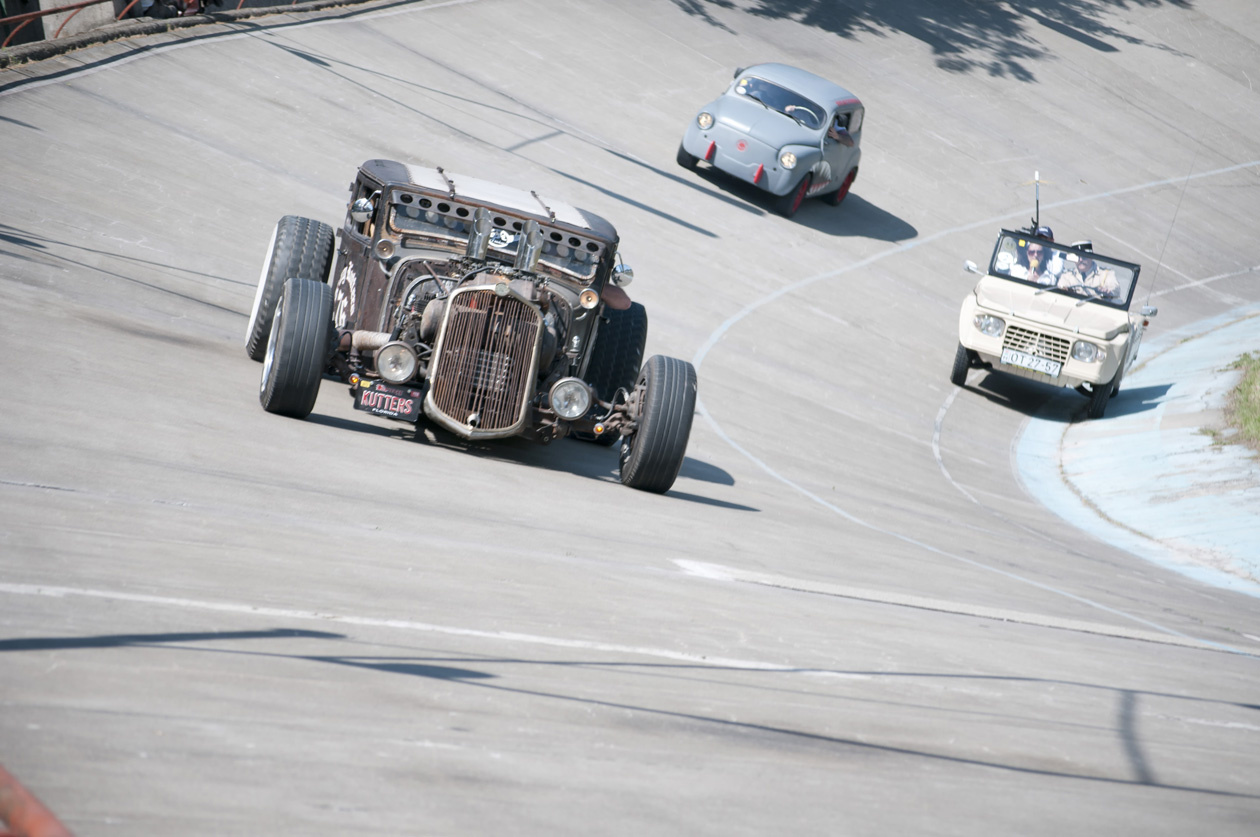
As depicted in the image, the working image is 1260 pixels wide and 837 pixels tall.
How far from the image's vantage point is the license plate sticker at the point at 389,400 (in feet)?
25.5

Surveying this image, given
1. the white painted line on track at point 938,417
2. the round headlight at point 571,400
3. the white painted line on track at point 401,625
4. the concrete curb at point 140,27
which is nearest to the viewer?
the white painted line on track at point 401,625

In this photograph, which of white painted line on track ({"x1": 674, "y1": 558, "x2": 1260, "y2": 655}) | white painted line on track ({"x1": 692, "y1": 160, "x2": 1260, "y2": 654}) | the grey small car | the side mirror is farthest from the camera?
the grey small car

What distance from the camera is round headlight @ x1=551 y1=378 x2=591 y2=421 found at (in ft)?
26.5

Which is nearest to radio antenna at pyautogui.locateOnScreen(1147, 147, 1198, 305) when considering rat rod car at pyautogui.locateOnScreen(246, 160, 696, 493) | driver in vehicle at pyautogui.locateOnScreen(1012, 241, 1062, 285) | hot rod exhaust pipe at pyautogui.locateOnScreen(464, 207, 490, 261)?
driver in vehicle at pyautogui.locateOnScreen(1012, 241, 1062, 285)

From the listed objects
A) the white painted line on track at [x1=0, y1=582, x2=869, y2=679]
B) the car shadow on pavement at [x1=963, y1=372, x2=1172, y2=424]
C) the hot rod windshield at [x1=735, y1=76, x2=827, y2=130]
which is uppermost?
the hot rod windshield at [x1=735, y1=76, x2=827, y2=130]

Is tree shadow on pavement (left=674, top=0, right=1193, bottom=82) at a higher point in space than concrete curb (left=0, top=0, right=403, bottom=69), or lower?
higher

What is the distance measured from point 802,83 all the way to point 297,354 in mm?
15083

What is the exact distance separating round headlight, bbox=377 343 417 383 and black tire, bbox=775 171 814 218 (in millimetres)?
13064

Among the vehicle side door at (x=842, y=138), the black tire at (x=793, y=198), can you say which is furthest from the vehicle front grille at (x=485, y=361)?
the vehicle side door at (x=842, y=138)

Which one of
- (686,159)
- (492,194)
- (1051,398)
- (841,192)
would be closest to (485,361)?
(492,194)

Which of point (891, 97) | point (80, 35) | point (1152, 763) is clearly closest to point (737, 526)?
point (1152, 763)

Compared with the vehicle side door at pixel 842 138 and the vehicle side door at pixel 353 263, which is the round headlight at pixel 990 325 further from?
the vehicle side door at pixel 353 263

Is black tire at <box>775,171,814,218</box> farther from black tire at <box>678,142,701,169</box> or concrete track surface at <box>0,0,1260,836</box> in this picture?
black tire at <box>678,142,701,169</box>

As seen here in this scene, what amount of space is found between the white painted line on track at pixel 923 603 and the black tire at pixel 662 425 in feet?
5.16
